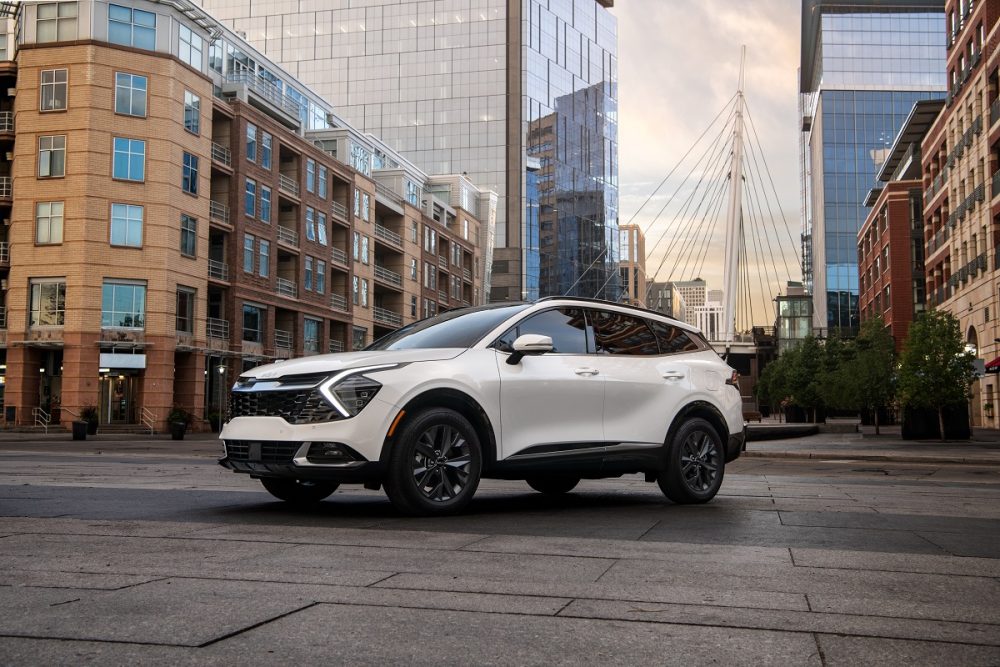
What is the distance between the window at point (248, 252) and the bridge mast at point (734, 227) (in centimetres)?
2637

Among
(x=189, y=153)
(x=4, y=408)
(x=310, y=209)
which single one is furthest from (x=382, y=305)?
(x=4, y=408)

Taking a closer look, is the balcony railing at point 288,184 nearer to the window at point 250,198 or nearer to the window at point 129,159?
the window at point 250,198

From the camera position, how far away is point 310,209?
2302 inches

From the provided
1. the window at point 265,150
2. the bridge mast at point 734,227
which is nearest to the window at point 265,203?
the window at point 265,150

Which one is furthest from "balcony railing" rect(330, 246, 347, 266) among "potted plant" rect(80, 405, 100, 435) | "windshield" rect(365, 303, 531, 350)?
"windshield" rect(365, 303, 531, 350)

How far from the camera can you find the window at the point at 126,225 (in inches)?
1686

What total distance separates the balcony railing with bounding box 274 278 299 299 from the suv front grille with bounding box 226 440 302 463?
1878 inches

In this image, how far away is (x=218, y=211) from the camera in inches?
1919

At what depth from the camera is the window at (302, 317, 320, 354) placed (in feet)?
191

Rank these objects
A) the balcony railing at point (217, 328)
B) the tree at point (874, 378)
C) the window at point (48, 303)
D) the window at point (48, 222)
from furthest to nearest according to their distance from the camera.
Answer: the balcony railing at point (217, 328), the window at point (48, 222), the window at point (48, 303), the tree at point (874, 378)

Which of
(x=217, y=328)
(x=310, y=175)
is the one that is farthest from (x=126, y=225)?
(x=310, y=175)

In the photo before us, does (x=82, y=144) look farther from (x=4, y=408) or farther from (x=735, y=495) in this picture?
(x=735, y=495)

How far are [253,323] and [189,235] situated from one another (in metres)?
7.44

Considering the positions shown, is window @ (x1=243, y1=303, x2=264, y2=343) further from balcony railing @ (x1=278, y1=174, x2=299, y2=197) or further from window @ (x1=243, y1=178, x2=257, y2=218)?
balcony railing @ (x1=278, y1=174, x2=299, y2=197)
